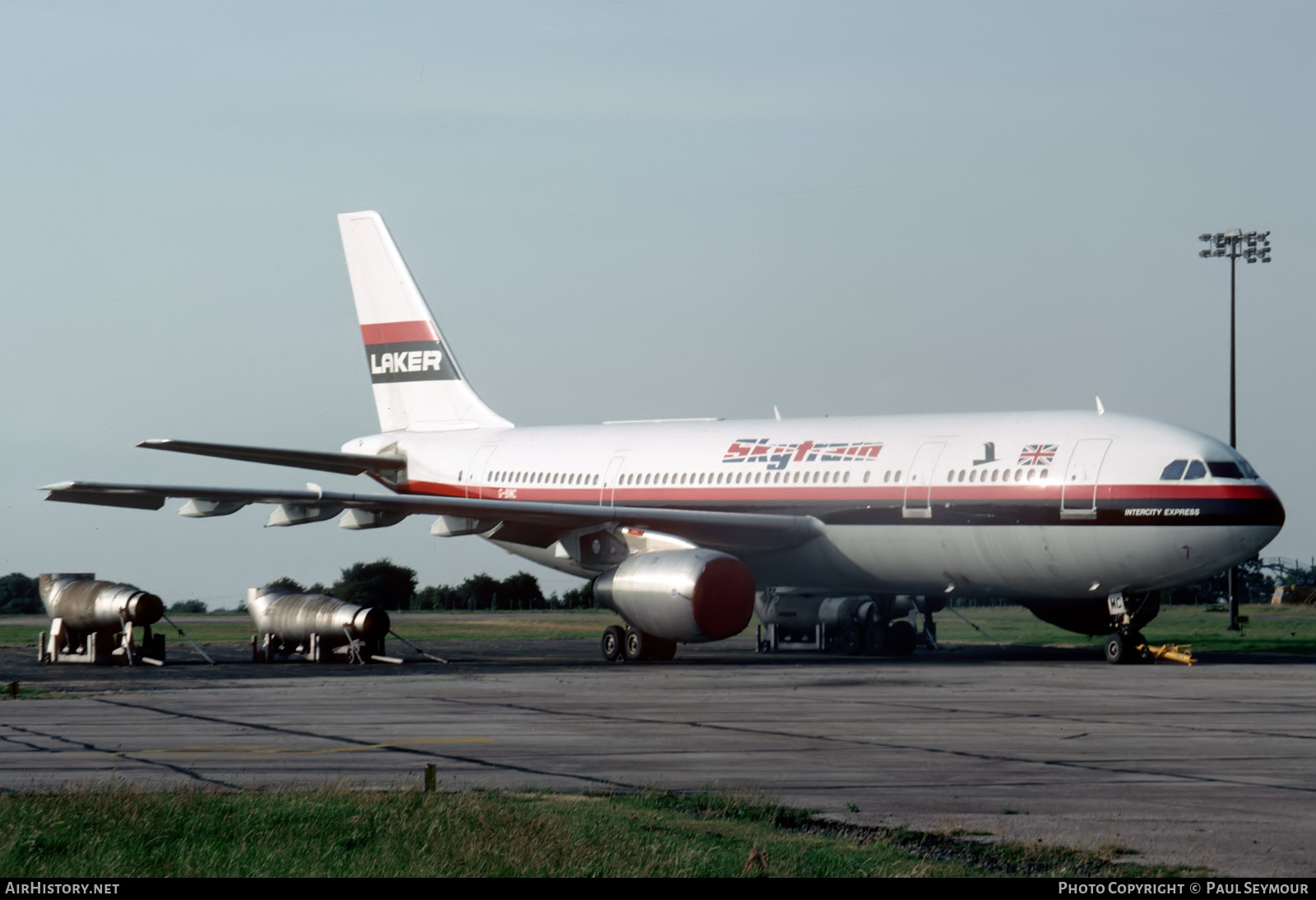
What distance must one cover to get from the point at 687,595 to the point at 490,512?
4.28 metres

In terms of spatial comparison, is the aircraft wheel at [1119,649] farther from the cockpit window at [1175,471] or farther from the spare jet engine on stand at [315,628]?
the spare jet engine on stand at [315,628]

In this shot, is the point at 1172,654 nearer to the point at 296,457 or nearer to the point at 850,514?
the point at 850,514

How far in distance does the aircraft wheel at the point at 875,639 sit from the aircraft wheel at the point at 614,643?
493 centimetres

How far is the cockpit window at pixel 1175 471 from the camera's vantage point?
25.1m

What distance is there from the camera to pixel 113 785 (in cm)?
1066

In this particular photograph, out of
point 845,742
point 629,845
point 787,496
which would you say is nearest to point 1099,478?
point 787,496

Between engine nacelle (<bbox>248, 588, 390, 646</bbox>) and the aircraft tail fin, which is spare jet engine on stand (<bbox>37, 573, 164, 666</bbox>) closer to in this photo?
engine nacelle (<bbox>248, 588, 390, 646</bbox>)

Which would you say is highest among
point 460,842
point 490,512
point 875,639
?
point 490,512

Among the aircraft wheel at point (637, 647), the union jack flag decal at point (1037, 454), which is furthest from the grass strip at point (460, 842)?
the aircraft wheel at point (637, 647)

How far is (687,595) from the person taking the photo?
2630cm

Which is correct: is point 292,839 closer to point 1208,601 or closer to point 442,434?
point 442,434

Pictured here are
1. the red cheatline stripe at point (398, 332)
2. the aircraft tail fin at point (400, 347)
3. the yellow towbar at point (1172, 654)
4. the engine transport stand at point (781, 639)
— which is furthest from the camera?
the red cheatline stripe at point (398, 332)

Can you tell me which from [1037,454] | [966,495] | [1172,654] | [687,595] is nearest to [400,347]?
[687,595]
